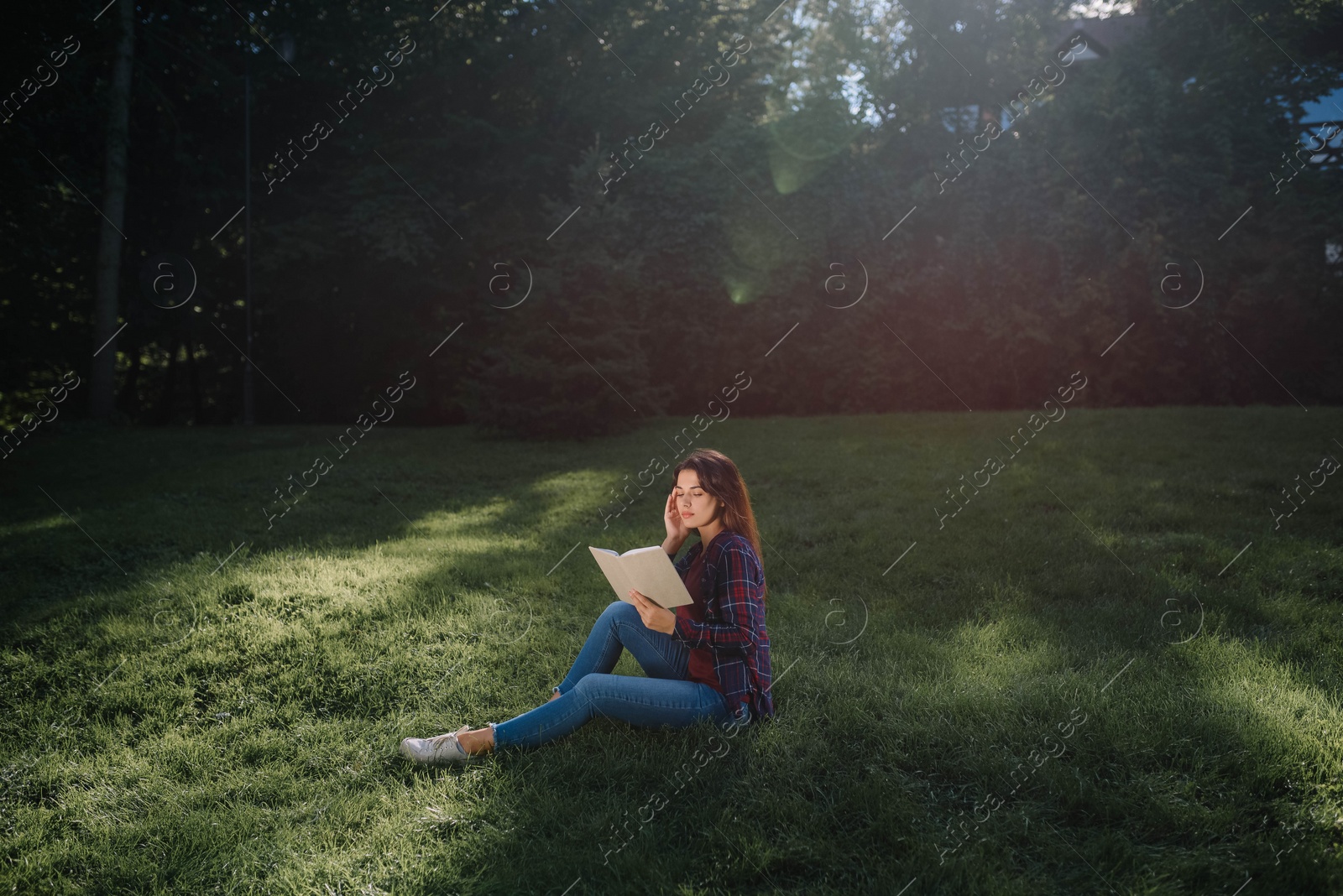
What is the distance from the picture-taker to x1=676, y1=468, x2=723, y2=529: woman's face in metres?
3.65

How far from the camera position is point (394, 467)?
10.9 m

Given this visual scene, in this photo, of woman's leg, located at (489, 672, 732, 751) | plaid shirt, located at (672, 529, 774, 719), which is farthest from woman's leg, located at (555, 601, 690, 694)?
plaid shirt, located at (672, 529, 774, 719)

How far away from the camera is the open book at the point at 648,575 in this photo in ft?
10.8

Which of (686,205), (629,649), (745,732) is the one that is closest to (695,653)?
(629,649)

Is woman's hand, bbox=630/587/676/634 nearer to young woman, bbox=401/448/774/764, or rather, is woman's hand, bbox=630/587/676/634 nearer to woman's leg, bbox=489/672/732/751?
young woman, bbox=401/448/774/764

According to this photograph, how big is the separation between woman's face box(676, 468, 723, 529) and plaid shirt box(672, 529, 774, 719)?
0.12 meters

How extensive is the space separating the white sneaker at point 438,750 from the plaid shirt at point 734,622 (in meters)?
1.10

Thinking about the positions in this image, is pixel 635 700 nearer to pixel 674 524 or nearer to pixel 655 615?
pixel 655 615

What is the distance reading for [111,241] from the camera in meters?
16.7

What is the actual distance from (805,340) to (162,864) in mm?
14379

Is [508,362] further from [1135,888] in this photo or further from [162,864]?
[1135,888]

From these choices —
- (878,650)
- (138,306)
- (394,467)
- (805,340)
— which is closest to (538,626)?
(878,650)

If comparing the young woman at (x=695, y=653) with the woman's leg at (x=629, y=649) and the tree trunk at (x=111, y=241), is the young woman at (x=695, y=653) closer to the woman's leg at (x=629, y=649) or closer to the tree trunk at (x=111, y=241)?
the woman's leg at (x=629, y=649)

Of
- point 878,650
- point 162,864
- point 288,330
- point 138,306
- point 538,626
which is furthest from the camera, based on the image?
point 288,330
